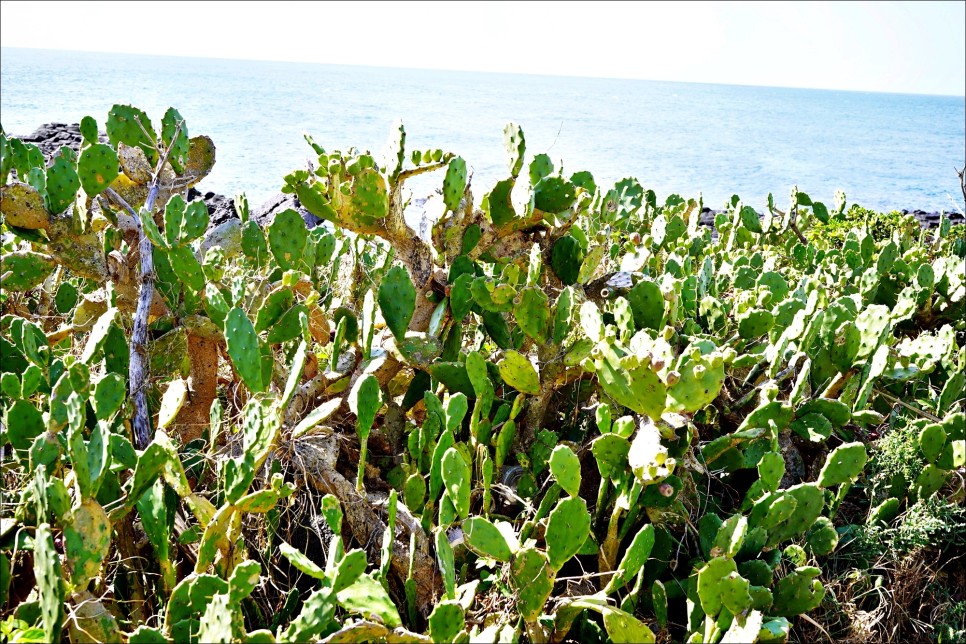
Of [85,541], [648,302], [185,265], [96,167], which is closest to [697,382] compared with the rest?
[648,302]

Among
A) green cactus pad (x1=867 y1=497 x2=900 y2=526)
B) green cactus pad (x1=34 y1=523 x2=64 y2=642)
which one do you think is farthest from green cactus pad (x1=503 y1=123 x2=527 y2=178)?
green cactus pad (x1=34 y1=523 x2=64 y2=642)

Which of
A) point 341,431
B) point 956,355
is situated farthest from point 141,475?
point 956,355

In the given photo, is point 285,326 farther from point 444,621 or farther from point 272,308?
point 444,621

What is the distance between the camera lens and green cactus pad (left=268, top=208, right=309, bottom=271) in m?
2.58

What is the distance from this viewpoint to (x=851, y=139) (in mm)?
43344

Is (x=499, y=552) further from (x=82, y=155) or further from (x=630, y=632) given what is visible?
(x=82, y=155)

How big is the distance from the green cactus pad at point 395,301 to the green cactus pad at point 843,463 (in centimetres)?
119

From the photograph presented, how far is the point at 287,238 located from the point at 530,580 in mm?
1369

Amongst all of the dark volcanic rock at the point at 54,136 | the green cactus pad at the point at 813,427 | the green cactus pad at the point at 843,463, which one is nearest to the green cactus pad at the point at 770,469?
the green cactus pad at the point at 843,463

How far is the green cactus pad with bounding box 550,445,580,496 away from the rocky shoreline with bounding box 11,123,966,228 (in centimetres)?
345

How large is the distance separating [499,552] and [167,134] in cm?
164

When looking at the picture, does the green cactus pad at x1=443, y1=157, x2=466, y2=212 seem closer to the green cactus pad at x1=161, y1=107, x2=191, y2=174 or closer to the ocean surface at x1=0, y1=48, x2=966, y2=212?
the ocean surface at x1=0, y1=48, x2=966, y2=212

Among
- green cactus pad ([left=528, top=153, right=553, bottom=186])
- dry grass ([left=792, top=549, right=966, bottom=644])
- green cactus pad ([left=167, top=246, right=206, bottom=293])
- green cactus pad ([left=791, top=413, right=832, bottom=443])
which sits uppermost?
green cactus pad ([left=528, top=153, right=553, bottom=186])

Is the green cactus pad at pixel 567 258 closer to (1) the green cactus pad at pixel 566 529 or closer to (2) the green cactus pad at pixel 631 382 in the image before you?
(2) the green cactus pad at pixel 631 382
